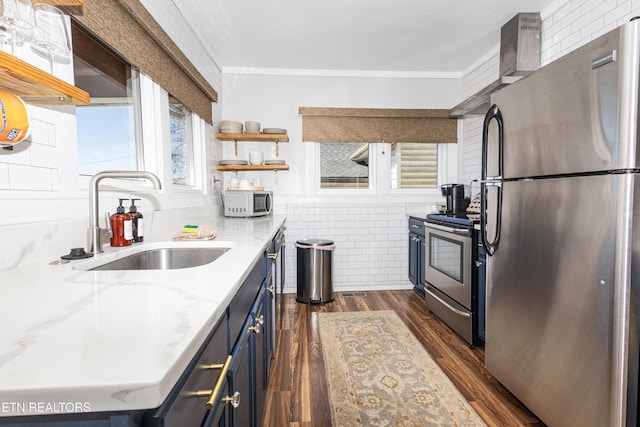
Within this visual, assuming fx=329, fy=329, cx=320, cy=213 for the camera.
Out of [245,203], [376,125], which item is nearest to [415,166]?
[376,125]

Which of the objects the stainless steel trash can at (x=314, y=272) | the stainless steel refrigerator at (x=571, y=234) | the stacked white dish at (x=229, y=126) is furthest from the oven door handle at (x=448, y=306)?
the stacked white dish at (x=229, y=126)

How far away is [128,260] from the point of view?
137 centimetres

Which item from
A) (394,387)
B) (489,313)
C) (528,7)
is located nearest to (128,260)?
(394,387)

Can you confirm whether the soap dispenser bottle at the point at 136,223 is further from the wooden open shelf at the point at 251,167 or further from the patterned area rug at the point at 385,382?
the wooden open shelf at the point at 251,167

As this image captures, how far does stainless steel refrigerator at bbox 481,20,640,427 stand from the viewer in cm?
117

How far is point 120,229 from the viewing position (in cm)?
143

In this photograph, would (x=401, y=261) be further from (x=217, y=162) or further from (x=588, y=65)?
(x=588, y=65)

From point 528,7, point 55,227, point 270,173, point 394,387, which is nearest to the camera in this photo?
point 55,227

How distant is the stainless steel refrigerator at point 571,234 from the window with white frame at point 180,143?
2288 mm

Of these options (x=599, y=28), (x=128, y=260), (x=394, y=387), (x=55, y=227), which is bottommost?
(x=394, y=387)

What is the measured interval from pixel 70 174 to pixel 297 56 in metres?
2.64

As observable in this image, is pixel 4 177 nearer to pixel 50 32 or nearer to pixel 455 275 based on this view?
pixel 50 32

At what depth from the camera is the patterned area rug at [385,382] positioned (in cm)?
168

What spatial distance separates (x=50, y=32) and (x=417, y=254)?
3321mm
